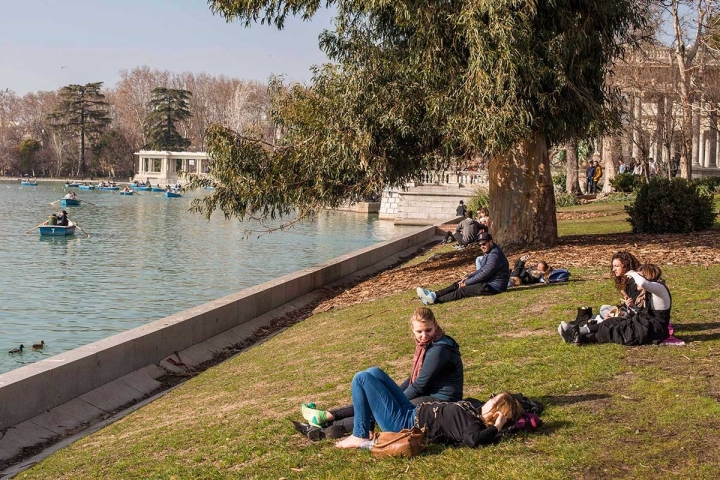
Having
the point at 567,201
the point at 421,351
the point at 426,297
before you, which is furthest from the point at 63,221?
the point at 421,351

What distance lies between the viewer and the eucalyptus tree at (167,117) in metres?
149

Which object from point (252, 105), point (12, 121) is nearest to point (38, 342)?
point (252, 105)

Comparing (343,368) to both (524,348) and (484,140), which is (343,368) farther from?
(484,140)

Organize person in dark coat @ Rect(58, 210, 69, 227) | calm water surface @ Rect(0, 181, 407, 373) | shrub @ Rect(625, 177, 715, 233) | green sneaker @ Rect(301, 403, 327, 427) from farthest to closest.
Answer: person in dark coat @ Rect(58, 210, 69, 227) < shrub @ Rect(625, 177, 715, 233) < calm water surface @ Rect(0, 181, 407, 373) < green sneaker @ Rect(301, 403, 327, 427)

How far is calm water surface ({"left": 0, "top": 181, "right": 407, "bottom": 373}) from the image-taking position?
20484mm

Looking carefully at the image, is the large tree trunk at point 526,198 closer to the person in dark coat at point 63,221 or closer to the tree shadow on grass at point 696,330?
the tree shadow on grass at point 696,330

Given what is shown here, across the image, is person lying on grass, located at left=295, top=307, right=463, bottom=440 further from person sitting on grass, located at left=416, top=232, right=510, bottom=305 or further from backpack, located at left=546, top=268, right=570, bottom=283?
backpack, located at left=546, top=268, right=570, bottom=283

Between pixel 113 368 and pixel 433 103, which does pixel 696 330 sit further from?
pixel 433 103

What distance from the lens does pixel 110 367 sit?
1141 centimetres

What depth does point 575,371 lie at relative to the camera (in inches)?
337

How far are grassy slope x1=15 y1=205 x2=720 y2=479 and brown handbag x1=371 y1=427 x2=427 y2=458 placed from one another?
0.07 meters

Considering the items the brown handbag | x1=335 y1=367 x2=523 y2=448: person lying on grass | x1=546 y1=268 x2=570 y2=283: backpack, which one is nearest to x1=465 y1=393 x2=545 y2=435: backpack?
x1=335 y1=367 x2=523 y2=448: person lying on grass

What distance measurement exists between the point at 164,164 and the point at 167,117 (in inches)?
404

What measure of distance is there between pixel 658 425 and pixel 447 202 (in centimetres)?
5229
